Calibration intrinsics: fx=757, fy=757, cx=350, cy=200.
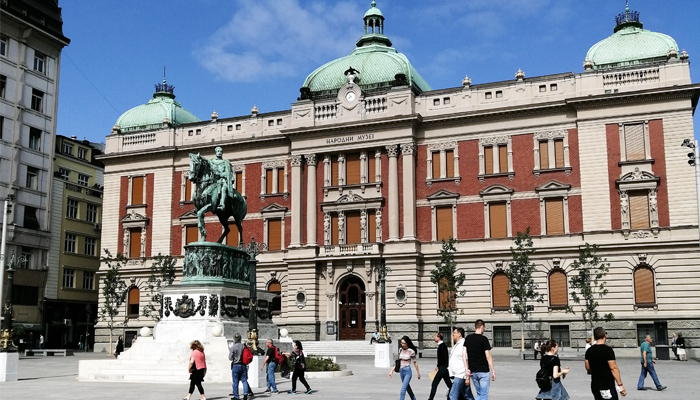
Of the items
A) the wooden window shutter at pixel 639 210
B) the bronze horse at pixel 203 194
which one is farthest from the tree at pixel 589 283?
the bronze horse at pixel 203 194

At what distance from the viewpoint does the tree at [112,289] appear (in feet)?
188

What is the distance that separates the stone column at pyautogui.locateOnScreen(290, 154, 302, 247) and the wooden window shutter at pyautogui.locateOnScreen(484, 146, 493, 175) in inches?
550

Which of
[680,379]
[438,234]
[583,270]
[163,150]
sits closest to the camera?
[680,379]

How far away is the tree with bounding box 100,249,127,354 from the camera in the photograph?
57406 millimetres

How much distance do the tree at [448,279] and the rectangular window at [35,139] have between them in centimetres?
3684

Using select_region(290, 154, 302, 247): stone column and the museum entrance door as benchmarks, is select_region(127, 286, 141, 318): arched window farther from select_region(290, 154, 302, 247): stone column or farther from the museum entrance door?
the museum entrance door

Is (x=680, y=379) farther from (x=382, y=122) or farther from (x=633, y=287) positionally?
(x=382, y=122)

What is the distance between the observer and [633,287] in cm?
4788

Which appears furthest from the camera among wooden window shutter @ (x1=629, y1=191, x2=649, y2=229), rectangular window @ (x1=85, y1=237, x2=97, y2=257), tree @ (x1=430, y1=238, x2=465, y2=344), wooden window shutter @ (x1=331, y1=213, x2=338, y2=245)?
rectangular window @ (x1=85, y1=237, x2=97, y2=257)

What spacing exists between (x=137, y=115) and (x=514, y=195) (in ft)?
114

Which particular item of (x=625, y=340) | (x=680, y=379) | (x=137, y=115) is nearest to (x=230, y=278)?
(x=680, y=379)

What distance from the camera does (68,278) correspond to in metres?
68.9

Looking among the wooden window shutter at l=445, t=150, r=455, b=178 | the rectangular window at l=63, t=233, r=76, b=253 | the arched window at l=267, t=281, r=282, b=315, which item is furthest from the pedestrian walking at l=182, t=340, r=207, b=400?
the rectangular window at l=63, t=233, r=76, b=253

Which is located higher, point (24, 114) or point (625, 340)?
point (24, 114)
